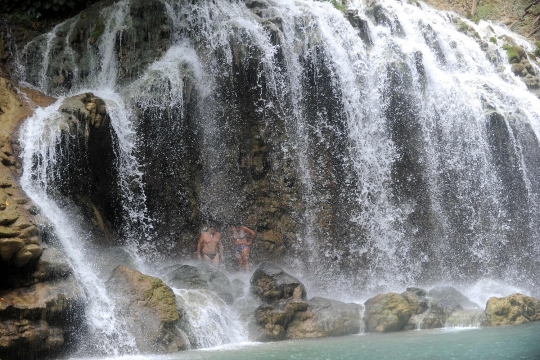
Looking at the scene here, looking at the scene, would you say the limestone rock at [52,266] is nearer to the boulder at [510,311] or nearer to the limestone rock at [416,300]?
the limestone rock at [416,300]

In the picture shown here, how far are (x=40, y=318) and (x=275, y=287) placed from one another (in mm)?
4789

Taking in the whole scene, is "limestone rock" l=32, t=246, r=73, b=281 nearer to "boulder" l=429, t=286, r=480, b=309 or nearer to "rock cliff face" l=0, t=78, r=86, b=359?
"rock cliff face" l=0, t=78, r=86, b=359

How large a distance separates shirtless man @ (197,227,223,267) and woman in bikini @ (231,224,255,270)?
42 centimetres

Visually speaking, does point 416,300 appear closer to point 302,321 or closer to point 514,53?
point 302,321

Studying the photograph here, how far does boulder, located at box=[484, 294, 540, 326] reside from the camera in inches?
450

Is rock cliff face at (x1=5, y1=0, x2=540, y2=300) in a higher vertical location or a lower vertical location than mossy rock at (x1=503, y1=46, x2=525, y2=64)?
lower

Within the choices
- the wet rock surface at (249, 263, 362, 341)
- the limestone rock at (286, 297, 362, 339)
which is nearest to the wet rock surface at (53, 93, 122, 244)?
the wet rock surface at (249, 263, 362, 341)

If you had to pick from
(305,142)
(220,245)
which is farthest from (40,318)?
(305,142)

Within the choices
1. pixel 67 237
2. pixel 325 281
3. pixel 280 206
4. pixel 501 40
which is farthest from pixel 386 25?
pixel 67 237

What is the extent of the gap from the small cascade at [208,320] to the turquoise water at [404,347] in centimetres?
46

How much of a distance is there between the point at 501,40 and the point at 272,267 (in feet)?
50.0

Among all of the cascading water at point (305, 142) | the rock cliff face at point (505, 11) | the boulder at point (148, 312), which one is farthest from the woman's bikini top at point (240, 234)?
the rock cliff face at point (505, 11)

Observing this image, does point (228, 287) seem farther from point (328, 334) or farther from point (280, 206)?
point (280, 206)

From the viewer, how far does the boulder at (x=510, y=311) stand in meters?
11.4
